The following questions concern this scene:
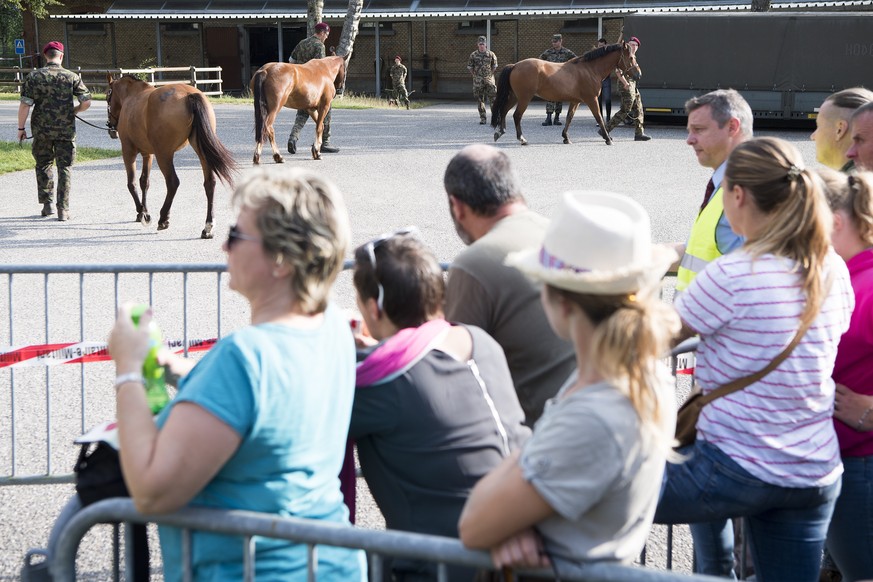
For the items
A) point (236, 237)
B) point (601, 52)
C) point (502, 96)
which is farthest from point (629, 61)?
point (236, 237)

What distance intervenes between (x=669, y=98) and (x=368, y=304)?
74.1 ft

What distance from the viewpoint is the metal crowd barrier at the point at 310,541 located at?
2.04 metres

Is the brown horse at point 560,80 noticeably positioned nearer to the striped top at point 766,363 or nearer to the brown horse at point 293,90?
the brown horse at point 293,90

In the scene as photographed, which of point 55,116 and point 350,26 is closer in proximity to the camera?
point 55,116

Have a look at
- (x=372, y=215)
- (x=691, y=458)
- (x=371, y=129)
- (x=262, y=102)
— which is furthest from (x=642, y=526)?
(x=371, y=129)

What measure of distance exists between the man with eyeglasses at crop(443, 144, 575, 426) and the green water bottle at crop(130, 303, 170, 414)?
110cm

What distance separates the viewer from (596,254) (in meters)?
2.17

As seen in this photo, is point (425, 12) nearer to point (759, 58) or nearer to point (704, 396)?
point (759, 58)

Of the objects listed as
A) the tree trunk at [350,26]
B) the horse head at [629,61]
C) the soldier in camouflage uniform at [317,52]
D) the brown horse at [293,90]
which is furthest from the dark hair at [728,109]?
the tree trunk at [350,26]

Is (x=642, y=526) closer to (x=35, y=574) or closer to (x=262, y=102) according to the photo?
(x=35, y=574)

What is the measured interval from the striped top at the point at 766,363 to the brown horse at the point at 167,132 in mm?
8704

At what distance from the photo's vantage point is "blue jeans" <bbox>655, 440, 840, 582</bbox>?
2.79m

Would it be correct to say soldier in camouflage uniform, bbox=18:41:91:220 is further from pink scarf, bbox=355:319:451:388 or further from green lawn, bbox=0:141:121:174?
pink scarf, bbox=355:319:451:388

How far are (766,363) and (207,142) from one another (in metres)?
9.26
